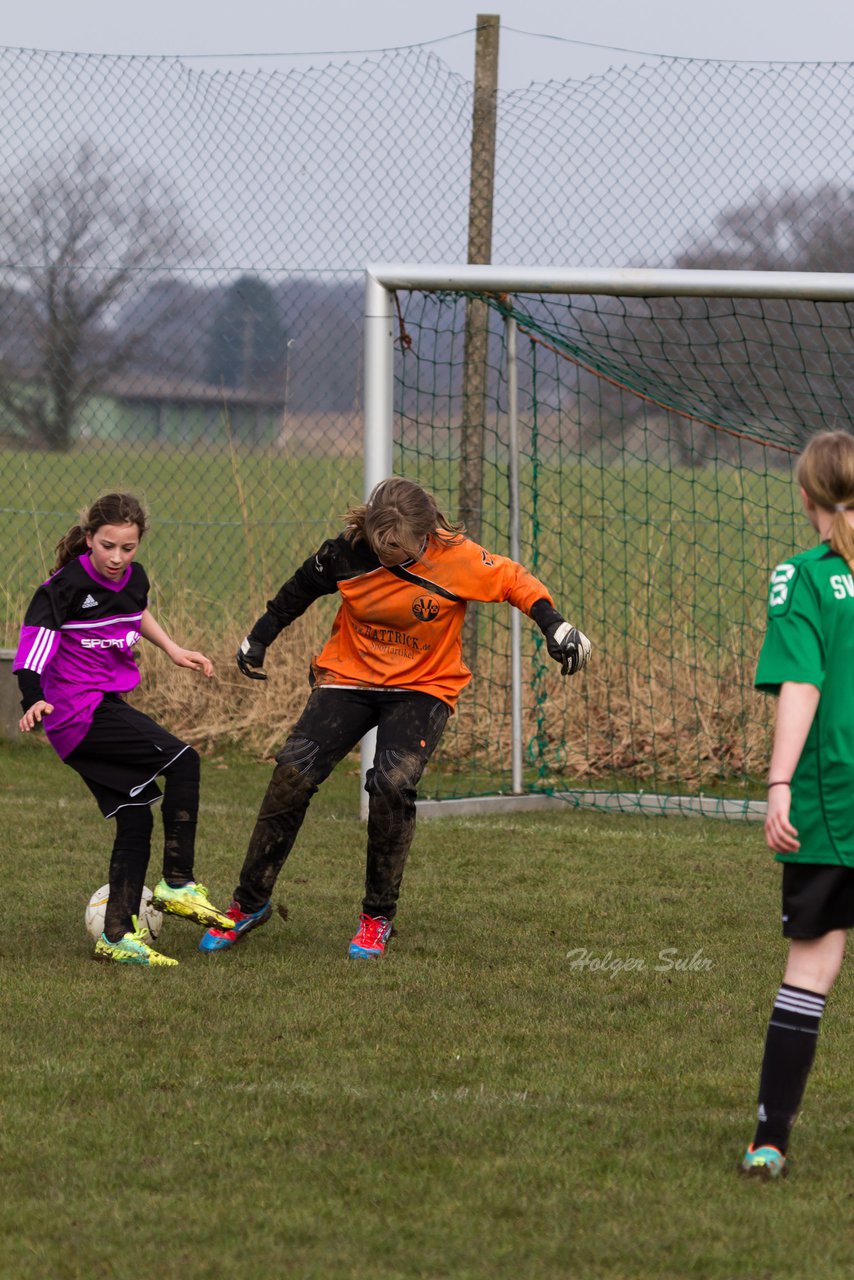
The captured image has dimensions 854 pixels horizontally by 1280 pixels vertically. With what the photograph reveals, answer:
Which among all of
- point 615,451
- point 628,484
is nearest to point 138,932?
point 615,451

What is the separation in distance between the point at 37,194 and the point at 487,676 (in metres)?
4.66

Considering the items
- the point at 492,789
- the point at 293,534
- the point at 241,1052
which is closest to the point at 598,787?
the point at 492,789

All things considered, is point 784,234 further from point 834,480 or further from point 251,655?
point 834,480

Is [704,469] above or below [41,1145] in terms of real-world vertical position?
above

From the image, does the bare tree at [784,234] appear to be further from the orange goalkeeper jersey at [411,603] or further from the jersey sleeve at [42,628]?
the jersey sleeve at [42,628]

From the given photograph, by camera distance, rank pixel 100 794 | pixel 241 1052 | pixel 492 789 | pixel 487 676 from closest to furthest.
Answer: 1. pixel 241 1052
2. pixel 100 794
3. pixel 492 789
4. pixel 487 676

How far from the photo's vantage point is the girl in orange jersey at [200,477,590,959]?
5031 mm

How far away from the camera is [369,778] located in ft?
16.8

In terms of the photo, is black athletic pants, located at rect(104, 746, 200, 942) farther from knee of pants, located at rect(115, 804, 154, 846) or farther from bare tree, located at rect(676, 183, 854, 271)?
bare tree, located at rect(676, 183, 854, 271)

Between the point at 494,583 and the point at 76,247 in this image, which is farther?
the point at 76,247

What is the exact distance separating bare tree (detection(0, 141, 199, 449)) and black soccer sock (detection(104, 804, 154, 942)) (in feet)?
21.1

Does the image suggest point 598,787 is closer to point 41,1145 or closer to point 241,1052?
point 241,1052

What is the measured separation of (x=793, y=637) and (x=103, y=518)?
2.36 m

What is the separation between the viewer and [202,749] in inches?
370
